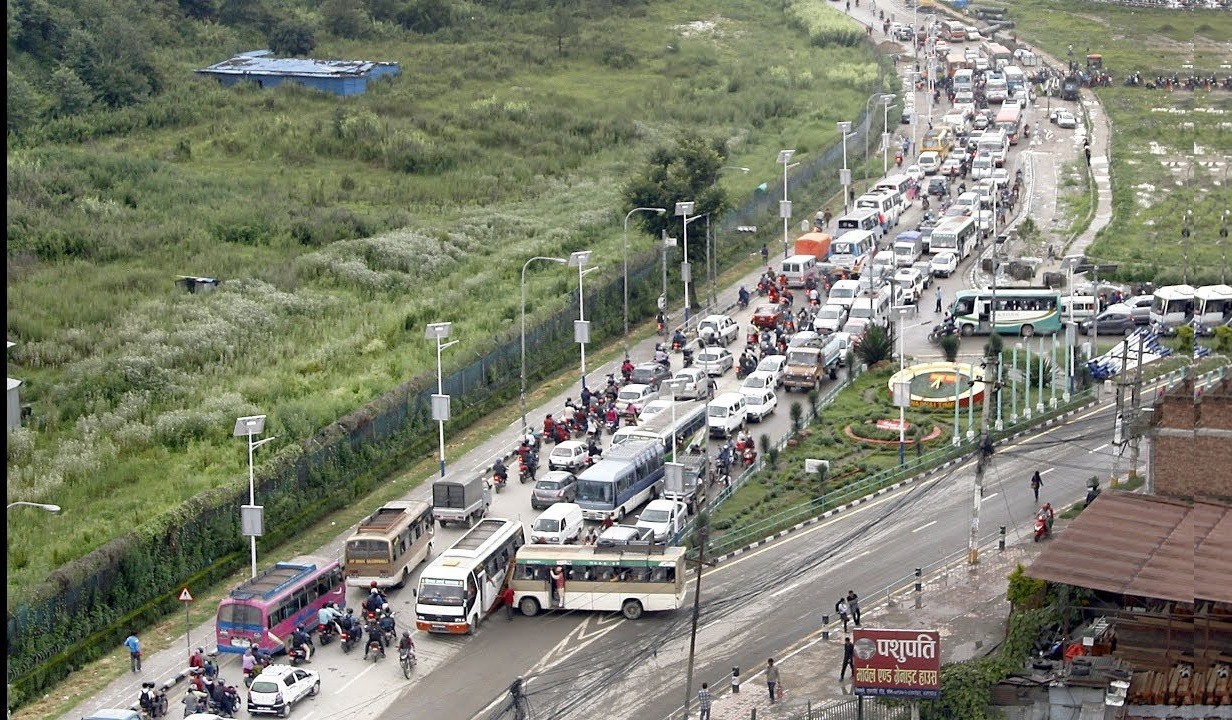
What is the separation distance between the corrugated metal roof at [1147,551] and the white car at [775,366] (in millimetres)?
20356

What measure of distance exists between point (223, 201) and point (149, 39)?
31844 mm

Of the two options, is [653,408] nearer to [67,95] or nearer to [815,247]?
[815,247]

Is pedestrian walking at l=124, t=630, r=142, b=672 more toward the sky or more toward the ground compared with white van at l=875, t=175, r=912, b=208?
more toward the ground

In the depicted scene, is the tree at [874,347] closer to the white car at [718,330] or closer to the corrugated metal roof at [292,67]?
the white car at [718,330]

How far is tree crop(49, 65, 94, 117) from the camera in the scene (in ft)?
340

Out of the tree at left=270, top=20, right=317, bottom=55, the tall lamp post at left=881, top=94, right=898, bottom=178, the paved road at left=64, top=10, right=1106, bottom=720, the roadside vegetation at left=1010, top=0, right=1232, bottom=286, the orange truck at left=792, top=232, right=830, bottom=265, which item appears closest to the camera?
the paved road at left=64, top=10, right=1106, bottom=720

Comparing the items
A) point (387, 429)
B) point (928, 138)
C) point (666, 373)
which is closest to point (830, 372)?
point (666, 373)

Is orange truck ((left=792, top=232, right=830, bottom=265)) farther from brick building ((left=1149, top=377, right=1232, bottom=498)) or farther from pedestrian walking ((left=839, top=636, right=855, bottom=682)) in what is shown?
pedestrian walking ((left=839, top=636, right=855, bottom=682))

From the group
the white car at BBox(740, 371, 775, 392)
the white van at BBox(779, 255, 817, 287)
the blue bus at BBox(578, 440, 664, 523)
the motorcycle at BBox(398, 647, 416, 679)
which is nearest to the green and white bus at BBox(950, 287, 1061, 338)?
the white van at BBox(779, 255, 817, 287)

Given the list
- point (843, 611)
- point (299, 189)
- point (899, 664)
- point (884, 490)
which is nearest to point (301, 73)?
point (299, 189)

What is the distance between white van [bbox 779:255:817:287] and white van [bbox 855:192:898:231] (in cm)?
872

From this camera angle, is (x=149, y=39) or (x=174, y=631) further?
(x=149, y=39)

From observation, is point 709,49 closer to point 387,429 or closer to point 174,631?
point 387,429

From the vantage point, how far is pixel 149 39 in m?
114
